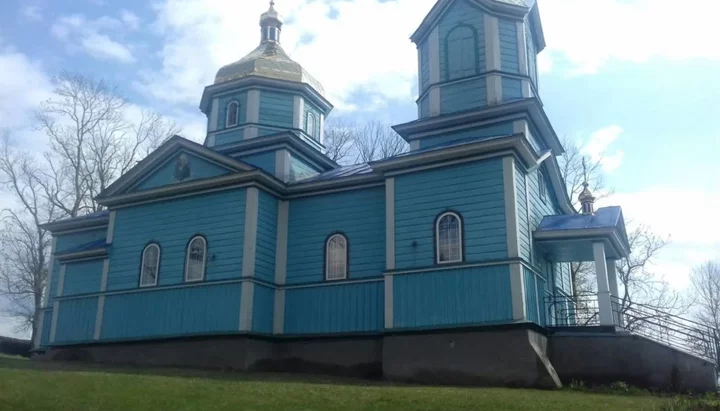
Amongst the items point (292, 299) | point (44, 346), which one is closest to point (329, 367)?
point (292, 299)

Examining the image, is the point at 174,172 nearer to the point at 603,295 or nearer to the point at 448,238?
the point at 448,238

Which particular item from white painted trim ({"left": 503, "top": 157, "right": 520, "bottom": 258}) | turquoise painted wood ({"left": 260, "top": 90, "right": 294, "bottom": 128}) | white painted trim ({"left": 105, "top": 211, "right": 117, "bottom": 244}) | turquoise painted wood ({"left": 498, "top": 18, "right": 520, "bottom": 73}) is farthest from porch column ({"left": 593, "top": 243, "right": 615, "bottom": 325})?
white painted trim ({"left": 105, "top": 211, "right": 117, "bottom": 244})

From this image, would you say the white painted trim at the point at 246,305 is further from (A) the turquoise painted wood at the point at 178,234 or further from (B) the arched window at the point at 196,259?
(B) the arched window at the point at 196,259

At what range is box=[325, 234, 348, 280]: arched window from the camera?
753 inches

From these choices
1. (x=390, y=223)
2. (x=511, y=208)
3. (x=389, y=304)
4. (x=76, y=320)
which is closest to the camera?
(x=511, y=208)

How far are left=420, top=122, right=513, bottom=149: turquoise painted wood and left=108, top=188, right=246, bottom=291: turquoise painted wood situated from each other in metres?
5.30

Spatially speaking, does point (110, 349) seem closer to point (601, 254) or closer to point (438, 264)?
point (438, 264)

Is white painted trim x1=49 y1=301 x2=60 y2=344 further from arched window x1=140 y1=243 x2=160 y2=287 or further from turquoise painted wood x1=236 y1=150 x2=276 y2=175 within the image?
turquoise painted wood x1=236 y1=150 x2=276 y2=175

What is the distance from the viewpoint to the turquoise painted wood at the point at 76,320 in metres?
21.2

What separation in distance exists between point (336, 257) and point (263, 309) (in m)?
2.37

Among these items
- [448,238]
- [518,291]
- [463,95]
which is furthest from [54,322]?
[518,291]

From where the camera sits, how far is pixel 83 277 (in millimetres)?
22625

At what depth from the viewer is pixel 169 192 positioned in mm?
20422

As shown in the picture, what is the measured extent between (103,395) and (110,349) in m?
8.82
